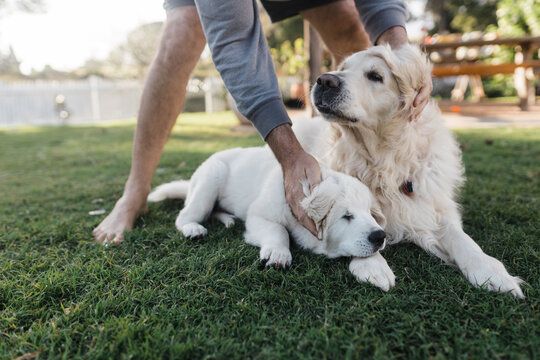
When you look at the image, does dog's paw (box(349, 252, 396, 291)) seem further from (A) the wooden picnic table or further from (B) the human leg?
(A) the wooden picnic table

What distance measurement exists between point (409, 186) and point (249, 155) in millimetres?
1086

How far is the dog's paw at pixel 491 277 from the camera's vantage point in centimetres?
147

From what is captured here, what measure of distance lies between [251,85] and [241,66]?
0.10m

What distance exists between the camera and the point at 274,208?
81.6 inches

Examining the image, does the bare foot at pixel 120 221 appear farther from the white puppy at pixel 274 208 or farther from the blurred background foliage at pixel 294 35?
the blurred background foliage at pixel 294 35

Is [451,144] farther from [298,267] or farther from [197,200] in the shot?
[197,200]

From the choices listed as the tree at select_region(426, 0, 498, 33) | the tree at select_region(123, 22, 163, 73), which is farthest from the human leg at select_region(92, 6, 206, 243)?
the tree at select_region(426, 0, 498, 33)

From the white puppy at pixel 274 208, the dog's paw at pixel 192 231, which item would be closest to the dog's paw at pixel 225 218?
the white puppy at pixel 274 208

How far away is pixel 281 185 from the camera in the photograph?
2117 mm

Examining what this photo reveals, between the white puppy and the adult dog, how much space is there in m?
0.26

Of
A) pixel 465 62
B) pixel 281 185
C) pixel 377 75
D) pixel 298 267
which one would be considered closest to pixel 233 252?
pixel 298 267

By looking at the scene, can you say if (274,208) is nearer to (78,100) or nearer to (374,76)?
(374,76)

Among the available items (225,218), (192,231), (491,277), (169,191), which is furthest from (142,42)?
(491,277)

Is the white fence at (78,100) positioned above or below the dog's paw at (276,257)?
above
